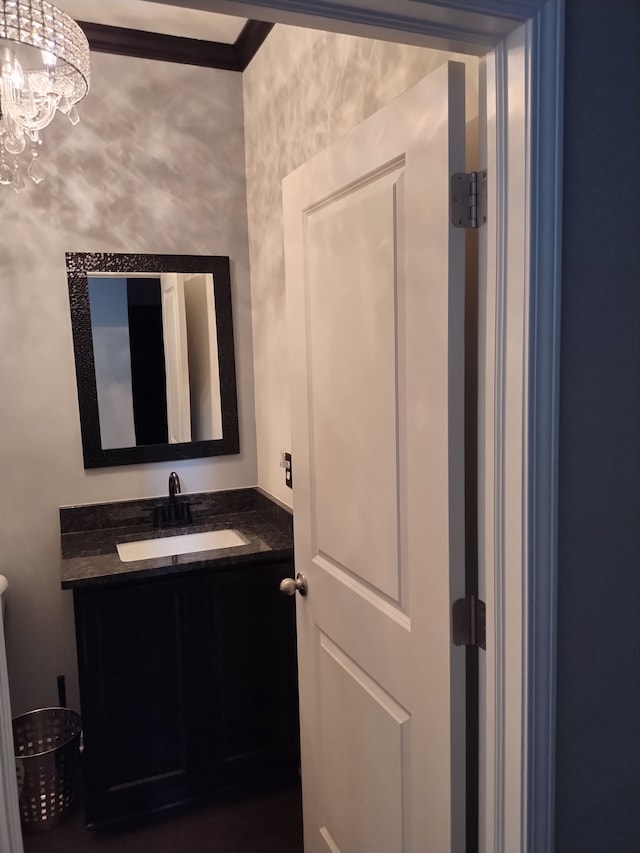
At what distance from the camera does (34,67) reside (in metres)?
1.81

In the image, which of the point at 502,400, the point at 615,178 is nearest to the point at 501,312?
the point at 502,400

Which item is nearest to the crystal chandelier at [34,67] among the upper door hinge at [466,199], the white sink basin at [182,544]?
the upper door hinge at [466,199]

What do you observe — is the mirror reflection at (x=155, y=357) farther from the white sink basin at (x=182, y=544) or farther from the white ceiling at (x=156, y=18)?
the white ceiling at (x=156, y=18)

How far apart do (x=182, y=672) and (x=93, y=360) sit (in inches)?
47.9

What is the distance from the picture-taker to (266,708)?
234 centimetres

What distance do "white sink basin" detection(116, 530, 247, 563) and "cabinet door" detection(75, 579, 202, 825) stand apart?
0.32 meters

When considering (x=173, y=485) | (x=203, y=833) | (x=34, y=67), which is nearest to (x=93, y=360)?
(x=173, y=485)

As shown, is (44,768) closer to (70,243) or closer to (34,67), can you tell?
(70,243)

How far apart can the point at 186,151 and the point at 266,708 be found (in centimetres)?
216

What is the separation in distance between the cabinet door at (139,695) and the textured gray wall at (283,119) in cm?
64

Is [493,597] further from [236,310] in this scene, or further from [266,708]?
[236,310]

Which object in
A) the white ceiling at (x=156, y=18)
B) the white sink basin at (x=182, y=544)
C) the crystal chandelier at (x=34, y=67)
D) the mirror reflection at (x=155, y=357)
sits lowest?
the white sink basin at (x=182, y=544)

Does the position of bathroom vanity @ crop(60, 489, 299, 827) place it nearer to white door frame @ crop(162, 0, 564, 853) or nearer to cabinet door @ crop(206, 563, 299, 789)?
cabinet door @ crop(206, 563, 299, 789)

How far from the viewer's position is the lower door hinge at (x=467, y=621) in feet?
3.86
